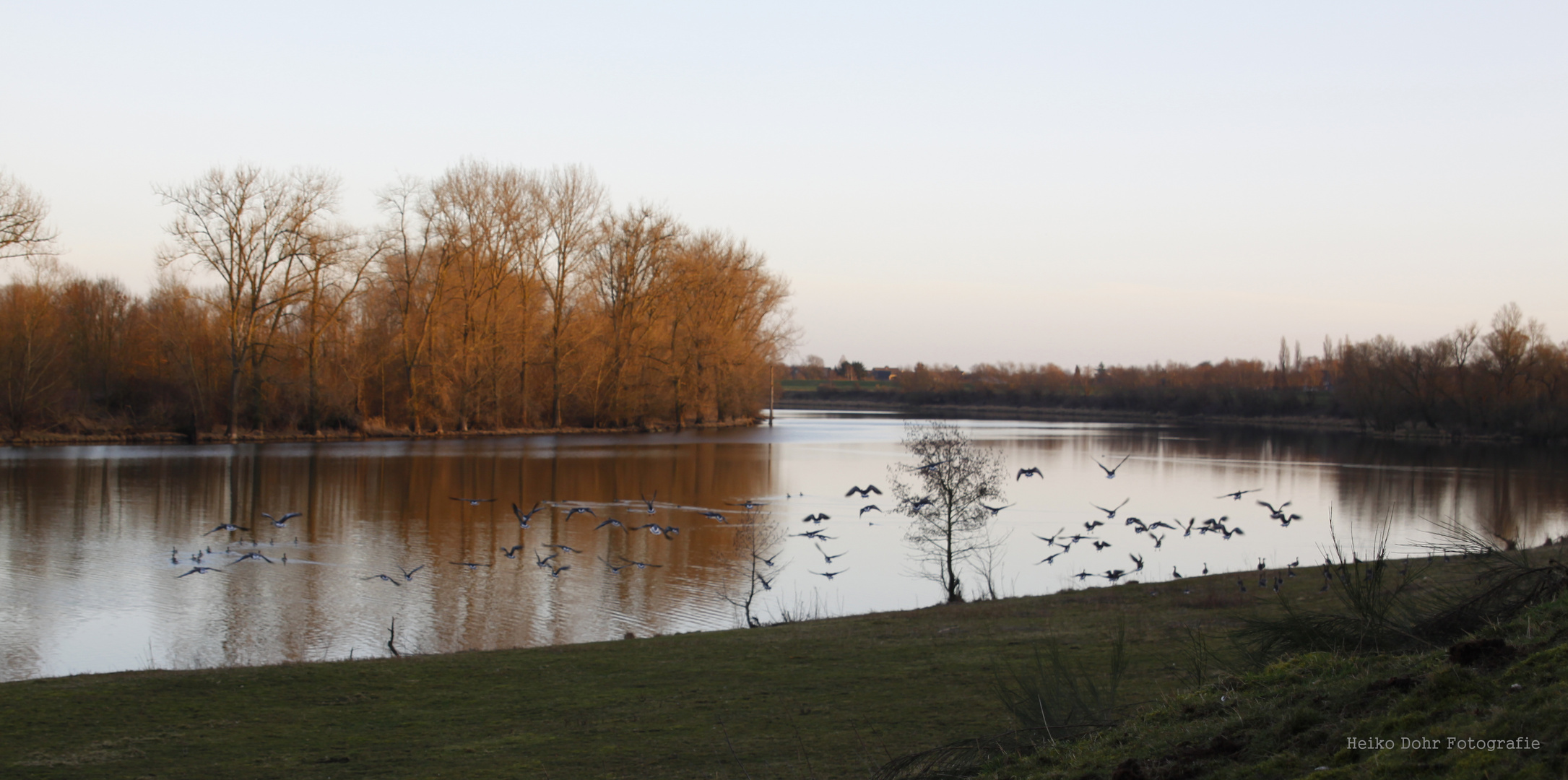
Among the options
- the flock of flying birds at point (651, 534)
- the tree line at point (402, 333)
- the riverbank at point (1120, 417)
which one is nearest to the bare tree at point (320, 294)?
the tree line at point (402, 333)

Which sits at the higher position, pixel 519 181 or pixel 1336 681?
pixel 519 181

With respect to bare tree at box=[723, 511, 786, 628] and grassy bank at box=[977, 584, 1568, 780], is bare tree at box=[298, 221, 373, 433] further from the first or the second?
grassy bank at box=[977, 584, 1568, 780]

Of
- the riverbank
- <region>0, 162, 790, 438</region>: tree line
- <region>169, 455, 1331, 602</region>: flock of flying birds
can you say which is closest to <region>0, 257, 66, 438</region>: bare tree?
<region>0, 162, 790, 438</region>: tree line

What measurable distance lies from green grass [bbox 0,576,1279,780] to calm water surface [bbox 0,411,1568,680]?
3406 millimetres

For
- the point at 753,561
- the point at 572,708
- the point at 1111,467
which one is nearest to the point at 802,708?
the point at 572,708

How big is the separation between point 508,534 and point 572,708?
52.0 feet

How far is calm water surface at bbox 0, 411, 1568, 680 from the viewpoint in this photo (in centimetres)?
1541

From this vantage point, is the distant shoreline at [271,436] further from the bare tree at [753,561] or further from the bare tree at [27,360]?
the bare tree at [753,561]

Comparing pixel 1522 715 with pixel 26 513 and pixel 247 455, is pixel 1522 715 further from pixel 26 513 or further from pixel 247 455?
pixel 247 455

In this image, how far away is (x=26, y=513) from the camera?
24641mm

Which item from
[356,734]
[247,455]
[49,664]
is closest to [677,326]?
[247,455]

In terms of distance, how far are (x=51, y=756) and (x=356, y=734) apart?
201cm

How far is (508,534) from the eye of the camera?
24375 millimetres

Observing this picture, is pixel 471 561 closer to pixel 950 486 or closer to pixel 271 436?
pixel 950 486
